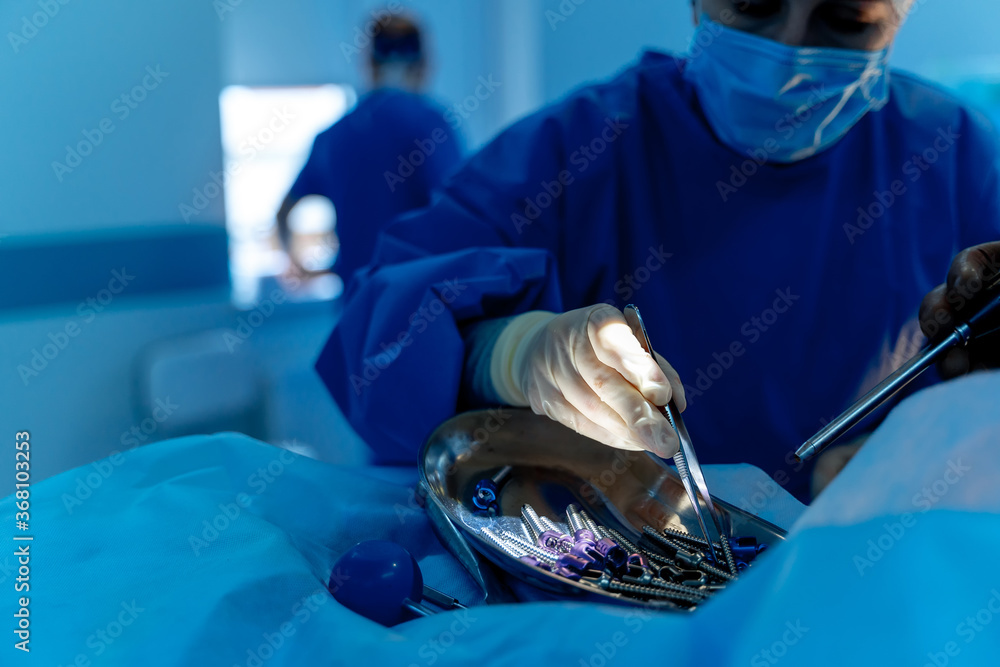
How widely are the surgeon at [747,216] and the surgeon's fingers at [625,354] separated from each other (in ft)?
0.97

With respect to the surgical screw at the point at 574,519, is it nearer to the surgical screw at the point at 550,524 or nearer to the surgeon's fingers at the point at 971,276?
the surgical screw at the point at 550,524

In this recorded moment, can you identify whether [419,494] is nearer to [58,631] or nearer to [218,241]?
[58,631]

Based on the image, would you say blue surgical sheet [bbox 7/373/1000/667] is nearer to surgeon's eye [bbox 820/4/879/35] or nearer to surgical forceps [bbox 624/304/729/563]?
surgical forceps [bbox 624/304/729/563]

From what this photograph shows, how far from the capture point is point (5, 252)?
1599mm

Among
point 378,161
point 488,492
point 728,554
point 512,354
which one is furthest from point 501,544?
point 378,161

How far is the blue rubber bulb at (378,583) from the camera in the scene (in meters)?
0.73

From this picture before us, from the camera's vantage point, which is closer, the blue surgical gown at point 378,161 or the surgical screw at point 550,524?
the surgical screw at point 550,524

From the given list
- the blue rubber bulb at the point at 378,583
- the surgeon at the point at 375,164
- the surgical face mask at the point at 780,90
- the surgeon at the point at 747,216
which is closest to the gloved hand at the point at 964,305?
the surgeon at the point at 747,216

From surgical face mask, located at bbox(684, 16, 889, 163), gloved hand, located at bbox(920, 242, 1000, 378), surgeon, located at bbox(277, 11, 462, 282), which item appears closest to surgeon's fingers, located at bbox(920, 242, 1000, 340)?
gloved hand, located at bbox(920, 242, 1000, 378)

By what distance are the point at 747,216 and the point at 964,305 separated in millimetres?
421

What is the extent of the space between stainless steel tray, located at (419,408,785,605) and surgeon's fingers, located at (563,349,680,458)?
0.24 ft

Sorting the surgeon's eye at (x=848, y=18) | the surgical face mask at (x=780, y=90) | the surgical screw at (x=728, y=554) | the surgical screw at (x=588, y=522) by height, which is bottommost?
the surgical screw at (x=588, y=522)

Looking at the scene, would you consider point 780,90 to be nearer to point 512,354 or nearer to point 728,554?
point 512,354

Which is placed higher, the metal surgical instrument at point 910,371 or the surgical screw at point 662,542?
the metal surgical instrument at point 910,371
